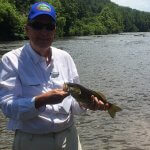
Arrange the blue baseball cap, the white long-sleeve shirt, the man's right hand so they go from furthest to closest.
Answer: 1. the blue baseball cap
2. the white long-sleeve shirt
3. the man's right hand

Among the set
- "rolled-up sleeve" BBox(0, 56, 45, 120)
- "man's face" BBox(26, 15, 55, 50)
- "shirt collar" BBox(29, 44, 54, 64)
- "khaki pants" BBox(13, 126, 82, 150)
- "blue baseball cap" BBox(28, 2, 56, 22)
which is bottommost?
"khaki pants" BBox(13, 126, 82, 150)

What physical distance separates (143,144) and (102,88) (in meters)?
9.70

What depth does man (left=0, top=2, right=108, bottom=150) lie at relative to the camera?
3.79 metres

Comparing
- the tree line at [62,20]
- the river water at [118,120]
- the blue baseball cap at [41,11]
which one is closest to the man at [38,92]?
the blue baseball cap at [41,11]

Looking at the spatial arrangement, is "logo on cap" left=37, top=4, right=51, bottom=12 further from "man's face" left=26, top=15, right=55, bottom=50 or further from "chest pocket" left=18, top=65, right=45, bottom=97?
"chest pocket" left=18, top=65, right=45, bottom=97

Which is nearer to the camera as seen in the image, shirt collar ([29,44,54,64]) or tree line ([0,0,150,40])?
shirt collar ([29,44,54,64])

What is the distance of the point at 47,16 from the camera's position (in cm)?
404

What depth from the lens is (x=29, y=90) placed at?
390cm

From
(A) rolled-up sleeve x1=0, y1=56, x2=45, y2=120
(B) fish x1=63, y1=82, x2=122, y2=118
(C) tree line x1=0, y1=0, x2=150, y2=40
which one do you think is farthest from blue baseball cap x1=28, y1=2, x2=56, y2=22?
(C) tree line x1=0, y1=0, x2=150, y2=40

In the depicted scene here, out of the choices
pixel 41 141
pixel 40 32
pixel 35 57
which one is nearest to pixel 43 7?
pixel 40 32

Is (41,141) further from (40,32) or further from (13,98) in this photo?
(40,32)

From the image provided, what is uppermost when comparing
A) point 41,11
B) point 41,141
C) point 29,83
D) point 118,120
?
point 41,11

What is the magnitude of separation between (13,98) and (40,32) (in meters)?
0.71

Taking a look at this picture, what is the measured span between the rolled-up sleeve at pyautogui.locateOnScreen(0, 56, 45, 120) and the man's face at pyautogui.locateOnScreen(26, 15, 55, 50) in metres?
0.33
